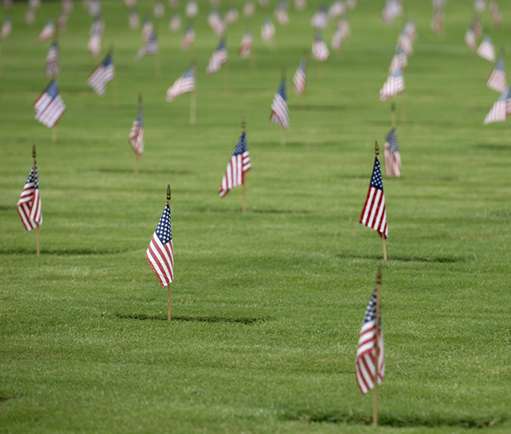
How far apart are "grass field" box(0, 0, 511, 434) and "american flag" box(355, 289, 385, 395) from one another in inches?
30.1

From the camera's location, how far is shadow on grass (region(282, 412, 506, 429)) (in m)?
16.8

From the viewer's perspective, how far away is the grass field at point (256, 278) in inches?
693

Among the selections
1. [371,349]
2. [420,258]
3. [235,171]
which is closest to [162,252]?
[371,349]

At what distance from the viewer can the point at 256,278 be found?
82.5 feet

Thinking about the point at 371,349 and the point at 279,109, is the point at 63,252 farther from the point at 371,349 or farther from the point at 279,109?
the point at 279,109

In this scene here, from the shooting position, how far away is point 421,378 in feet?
61.1

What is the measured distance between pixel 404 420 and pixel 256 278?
27.7 feet

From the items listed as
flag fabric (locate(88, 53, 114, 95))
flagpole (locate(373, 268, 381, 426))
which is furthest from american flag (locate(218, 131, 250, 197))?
flag fabric (locate(88, 53, 114, 95))

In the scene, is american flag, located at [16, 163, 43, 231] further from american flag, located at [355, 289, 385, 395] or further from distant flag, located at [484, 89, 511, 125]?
distant flag, located at [484, 89, 511, 125]

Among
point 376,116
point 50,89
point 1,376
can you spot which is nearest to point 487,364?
point 1,376

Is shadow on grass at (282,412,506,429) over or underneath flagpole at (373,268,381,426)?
underneath

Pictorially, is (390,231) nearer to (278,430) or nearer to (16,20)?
(278,430)

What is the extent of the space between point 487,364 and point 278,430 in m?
3.97

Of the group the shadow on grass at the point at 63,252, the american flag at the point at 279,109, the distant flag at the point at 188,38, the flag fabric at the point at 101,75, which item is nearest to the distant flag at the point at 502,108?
the american flag at the point at 279,109
